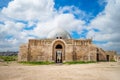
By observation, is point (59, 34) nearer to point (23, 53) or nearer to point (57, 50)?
point (57, 50)

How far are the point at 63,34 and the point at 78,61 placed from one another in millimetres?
9055

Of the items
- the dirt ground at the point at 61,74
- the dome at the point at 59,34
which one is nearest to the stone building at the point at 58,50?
the dome at the point at 59,34

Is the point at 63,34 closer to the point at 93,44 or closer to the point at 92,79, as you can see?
the point at 93,44

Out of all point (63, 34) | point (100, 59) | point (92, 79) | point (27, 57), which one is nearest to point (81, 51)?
point (100, 59)

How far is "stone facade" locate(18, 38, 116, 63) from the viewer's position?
104 feet

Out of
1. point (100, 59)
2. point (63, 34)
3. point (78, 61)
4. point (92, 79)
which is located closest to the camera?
point (92, 79)

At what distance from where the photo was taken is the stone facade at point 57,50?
31688mm

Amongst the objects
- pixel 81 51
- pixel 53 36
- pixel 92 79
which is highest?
pixel 53 36

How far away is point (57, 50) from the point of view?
107ft

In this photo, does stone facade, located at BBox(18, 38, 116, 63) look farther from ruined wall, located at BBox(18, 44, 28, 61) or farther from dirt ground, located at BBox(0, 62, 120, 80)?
dirt ground, located at BBox(0, 62, 120, 80)

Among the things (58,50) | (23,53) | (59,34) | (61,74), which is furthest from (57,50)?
(61,74)

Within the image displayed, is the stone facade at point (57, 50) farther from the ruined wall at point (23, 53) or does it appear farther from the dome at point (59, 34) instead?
the dome at point (59, 34)

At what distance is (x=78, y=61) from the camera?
102 feet

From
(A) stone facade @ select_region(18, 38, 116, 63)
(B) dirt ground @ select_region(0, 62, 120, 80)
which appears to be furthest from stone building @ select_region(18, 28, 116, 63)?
(B) dirt ground @ select_region(0, 62, 120, 80)
